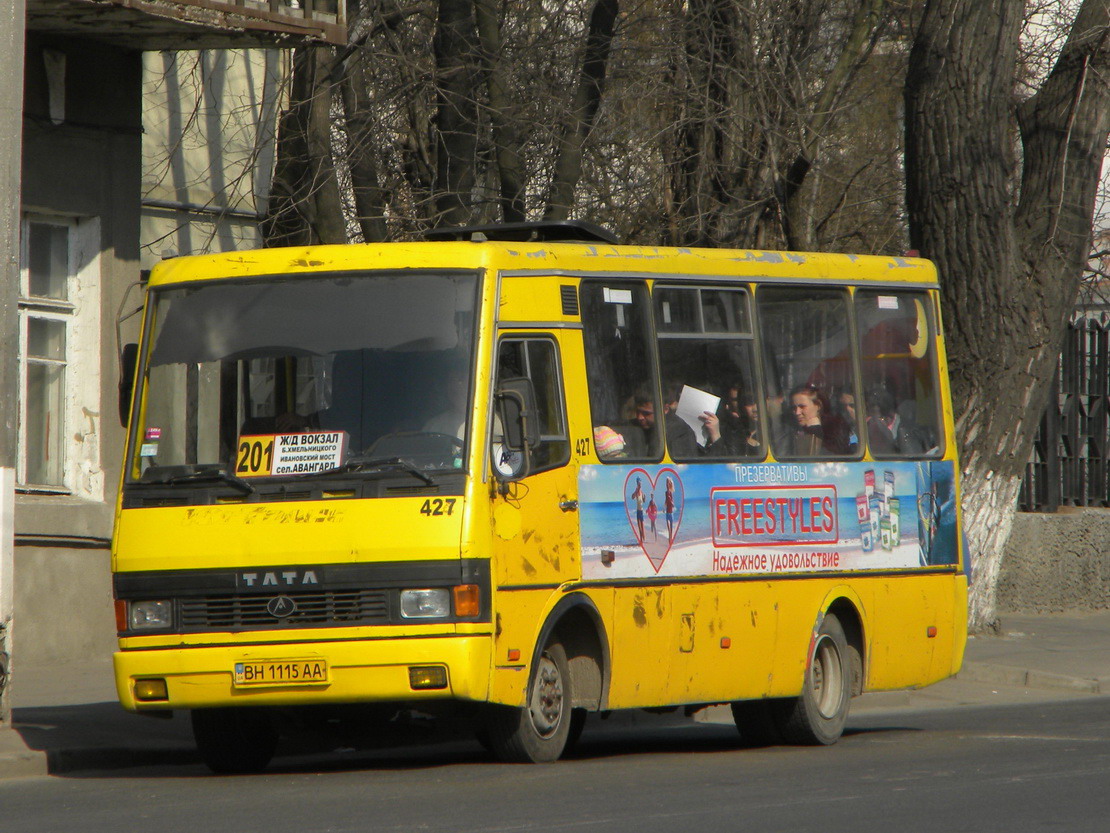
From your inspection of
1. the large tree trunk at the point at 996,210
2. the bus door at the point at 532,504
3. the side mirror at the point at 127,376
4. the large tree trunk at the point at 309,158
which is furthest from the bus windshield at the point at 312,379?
the large tree trunk at the point at 996,210

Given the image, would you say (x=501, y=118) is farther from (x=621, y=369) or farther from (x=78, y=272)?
(x=621, y=369)

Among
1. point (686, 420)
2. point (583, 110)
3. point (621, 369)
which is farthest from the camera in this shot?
point (583, 110)

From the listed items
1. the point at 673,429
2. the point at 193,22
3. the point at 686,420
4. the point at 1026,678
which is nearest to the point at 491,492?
the point at 673,429

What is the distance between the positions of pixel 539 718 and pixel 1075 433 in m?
13.2

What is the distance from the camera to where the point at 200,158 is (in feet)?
53.7

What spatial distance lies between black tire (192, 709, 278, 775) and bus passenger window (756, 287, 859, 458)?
320 centimetres

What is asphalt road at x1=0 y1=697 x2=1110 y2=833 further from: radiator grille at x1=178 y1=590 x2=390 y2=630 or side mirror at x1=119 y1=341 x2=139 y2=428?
side mirror at x1=119 y1=341 x2=139 y2=428

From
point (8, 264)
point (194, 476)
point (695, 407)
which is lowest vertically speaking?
point (194, 476)

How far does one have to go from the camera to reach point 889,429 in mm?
11195

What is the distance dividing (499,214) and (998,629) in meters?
5.91

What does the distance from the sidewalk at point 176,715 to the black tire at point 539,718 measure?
7.27 ft

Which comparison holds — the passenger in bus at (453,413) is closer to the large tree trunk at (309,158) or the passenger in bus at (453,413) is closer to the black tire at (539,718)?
the black tire at (539,718)

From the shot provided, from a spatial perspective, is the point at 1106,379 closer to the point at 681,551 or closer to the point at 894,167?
the point at 894,167

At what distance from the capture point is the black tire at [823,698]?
1065 cm
